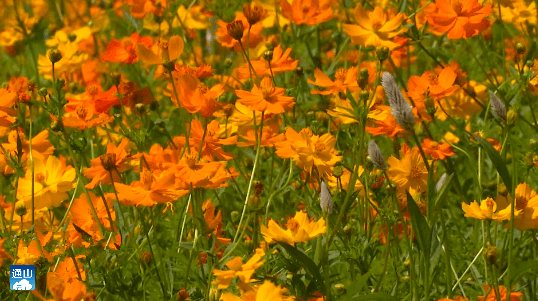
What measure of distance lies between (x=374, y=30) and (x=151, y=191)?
540 millimetres

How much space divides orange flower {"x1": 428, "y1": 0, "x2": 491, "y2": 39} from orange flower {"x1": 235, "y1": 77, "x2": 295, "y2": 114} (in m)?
0.43

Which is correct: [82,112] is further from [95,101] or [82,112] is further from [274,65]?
[274,65]

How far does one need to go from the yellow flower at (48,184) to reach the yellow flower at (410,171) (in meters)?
0.54

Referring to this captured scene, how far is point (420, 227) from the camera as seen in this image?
3.40 feet

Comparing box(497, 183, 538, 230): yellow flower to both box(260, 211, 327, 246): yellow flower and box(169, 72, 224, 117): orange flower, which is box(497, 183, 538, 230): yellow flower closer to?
box(260, 211, 327, 246): yellow flower

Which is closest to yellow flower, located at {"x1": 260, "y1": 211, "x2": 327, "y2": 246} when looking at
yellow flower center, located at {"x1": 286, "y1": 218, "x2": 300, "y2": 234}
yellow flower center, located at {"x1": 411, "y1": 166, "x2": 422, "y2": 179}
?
yellow flower center, located at {"x1": 286, "y1": 218, "x2": 300, "y2": 234}

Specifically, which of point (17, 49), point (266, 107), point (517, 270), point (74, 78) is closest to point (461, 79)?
point (266, 107)

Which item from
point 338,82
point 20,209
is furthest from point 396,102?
point 20,209

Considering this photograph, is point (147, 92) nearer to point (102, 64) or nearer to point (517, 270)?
point (517, 270)

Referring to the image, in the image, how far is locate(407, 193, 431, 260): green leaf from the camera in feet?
3.35

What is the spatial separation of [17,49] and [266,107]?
1.80 metres

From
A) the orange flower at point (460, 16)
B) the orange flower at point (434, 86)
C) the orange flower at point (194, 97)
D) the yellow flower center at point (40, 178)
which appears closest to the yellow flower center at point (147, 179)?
the orange flower at point (194, 97)

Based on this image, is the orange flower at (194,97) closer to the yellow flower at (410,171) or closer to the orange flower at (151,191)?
the orange flower at (151,191)

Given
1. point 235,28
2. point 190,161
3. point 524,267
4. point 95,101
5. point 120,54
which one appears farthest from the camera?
point 120,54
